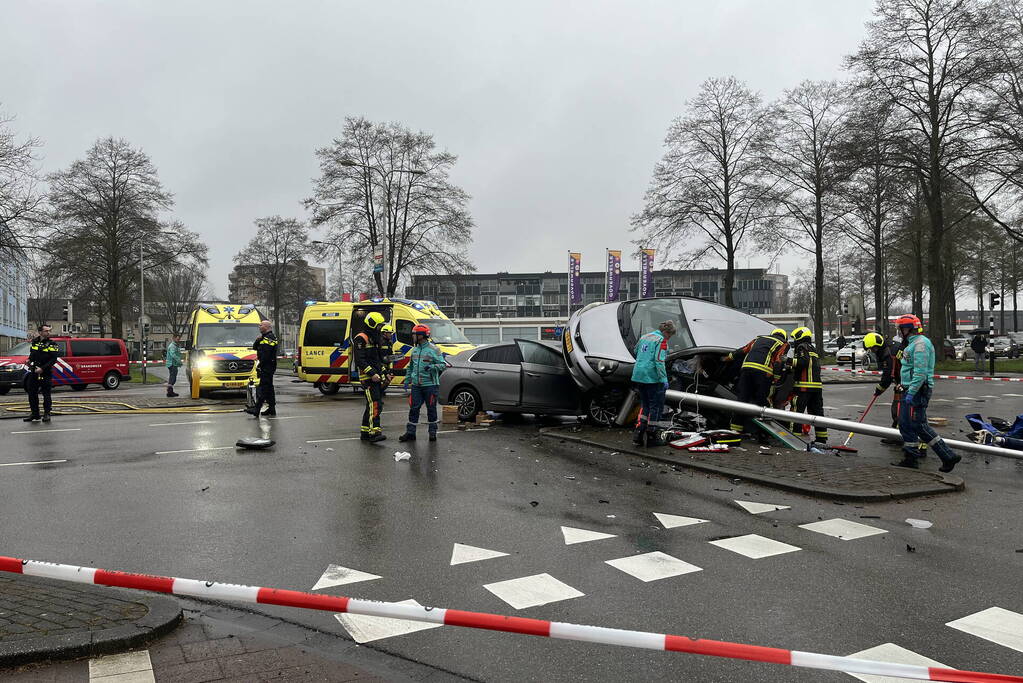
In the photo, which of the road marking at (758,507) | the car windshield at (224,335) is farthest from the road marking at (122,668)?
the car windshield at (224,335)

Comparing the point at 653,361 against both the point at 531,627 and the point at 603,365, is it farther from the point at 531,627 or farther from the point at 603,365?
the point at 531,627

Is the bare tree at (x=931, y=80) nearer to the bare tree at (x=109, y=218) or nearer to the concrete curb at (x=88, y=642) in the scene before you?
the concrete curb at (x=88, y=642)

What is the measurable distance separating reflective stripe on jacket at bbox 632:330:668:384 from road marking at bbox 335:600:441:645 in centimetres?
610

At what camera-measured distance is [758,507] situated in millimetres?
6527

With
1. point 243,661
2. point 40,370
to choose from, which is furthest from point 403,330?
point 243,661

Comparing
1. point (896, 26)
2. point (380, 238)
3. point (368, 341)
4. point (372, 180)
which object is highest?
point (896, 26)

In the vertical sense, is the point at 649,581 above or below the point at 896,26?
below

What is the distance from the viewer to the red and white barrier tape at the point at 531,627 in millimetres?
2770

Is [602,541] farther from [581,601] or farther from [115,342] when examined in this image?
[115,342]

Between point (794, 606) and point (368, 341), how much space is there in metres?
7.62

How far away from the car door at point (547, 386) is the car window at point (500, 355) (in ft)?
0.73

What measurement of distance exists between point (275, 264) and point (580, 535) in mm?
53992

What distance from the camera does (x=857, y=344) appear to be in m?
44.0

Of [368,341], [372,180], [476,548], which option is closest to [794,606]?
[476,548]
